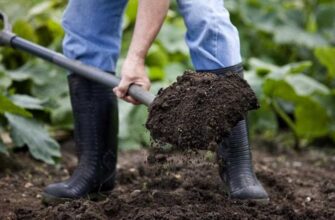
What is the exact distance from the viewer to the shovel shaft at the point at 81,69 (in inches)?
106

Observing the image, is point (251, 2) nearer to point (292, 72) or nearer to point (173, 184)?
point (292, 72)

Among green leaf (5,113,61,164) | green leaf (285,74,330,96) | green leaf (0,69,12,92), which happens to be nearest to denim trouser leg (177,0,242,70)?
green leaf (5,113,61,164)

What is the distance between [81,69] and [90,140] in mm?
307

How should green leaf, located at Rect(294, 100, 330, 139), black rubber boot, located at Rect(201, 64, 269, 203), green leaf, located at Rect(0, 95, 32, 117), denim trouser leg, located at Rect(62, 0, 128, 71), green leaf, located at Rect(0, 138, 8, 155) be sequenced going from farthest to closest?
1. green leaf, located at Rect(294, 100, 330, 139)
2. green leaf, located at Rect(0, 138, 8, 155)
3. green leaf, located at Rect(0, 95, 32, 117)
4. denim trouser leg, located at Rect(62, 0, 128, 71)
5. black rubber boot, located at Rect(201, 64, 269, 203)

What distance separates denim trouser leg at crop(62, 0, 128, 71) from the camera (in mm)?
3016

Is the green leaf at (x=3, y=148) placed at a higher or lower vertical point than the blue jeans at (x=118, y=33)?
lower

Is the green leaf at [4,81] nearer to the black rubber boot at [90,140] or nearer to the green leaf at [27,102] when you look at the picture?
the green leaf at [27,102]

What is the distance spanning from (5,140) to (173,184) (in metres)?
1.13

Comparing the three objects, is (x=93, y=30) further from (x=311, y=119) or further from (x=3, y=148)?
(x=311, y=119)

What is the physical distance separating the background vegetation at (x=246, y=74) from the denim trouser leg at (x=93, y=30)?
458 mm

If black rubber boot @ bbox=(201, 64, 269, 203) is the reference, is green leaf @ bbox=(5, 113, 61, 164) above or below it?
below

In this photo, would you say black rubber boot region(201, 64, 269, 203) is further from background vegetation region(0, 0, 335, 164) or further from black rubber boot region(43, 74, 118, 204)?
background vegetation region(0, 0, 335, 164)

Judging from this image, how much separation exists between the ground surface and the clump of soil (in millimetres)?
118

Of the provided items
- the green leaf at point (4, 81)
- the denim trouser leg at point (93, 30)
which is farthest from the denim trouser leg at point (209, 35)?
the green leaf at point (4, 81)
